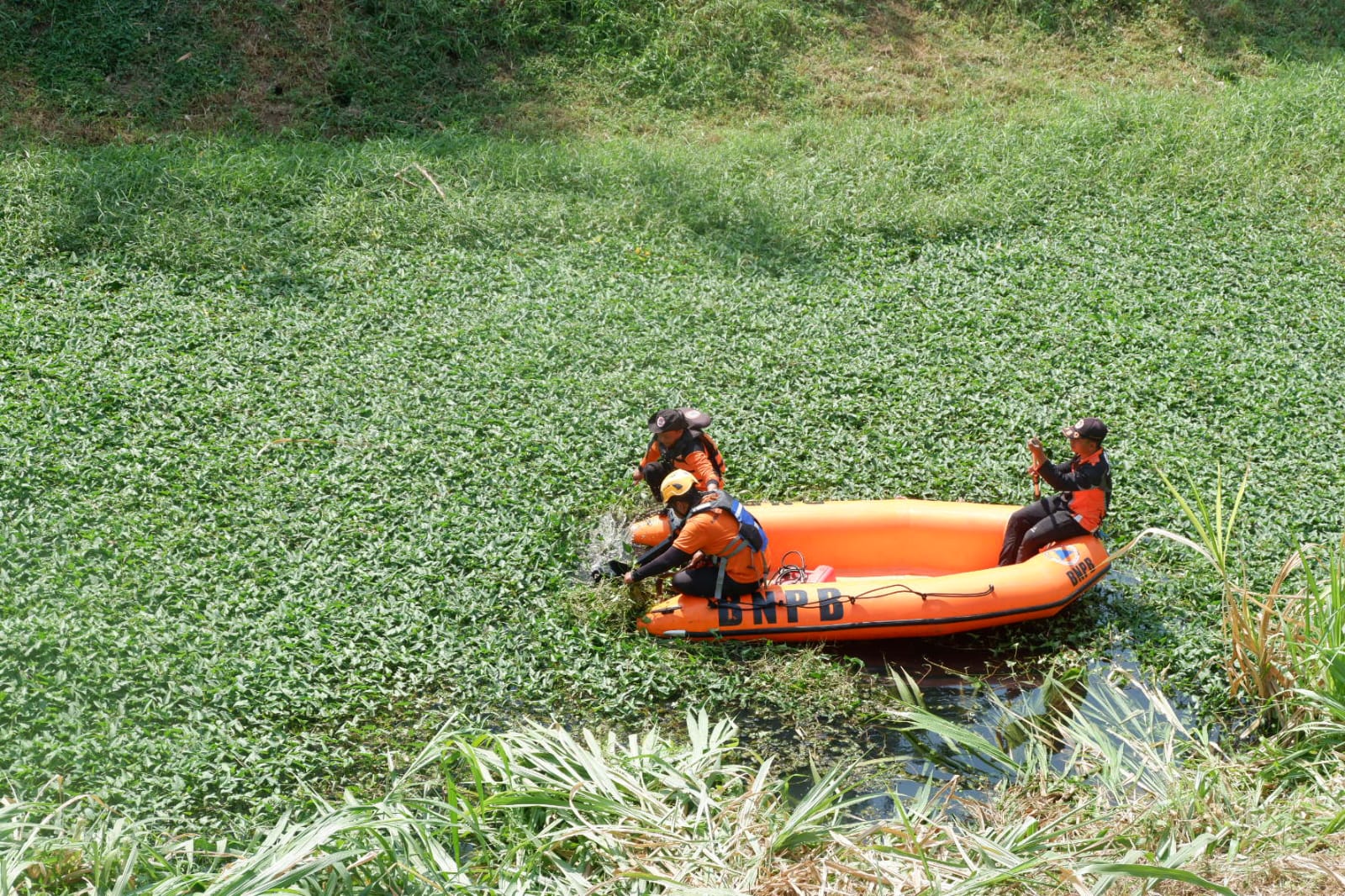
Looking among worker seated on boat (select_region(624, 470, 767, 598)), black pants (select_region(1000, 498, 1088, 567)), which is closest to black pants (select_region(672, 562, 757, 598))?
worker seated on boat (select_region(624, 470, 767, 598))

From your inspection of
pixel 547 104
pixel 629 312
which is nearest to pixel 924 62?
pixel 547 104

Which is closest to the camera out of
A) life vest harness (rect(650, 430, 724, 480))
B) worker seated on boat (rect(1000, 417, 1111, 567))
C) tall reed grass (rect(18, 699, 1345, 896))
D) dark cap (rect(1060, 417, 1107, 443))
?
tall reed grass (rect(18, 699, 1345, 896))

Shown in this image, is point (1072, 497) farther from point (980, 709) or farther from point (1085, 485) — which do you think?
point (980, 709)

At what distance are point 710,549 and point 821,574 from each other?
76 centimetres

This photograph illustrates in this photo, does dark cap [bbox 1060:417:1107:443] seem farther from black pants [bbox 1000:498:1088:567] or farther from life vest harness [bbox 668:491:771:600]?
life vest harness [bbox 668:491:771:600]

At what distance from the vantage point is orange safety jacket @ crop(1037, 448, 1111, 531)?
6.15m

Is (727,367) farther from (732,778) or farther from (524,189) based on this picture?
(732,778)

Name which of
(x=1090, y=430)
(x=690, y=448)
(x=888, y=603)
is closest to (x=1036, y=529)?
(x=1090, y=430)

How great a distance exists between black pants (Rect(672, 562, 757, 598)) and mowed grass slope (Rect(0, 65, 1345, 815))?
0.33 metres

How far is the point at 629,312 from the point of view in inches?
334

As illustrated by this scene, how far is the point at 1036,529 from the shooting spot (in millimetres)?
6215

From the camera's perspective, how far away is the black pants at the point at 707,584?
19.6 feet

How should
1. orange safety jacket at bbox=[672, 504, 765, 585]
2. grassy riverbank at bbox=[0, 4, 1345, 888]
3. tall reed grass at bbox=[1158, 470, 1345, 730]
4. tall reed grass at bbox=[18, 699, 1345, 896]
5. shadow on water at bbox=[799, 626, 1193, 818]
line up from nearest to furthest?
→ tall reed grass at bbox=[18, 699, 1345, 896], tall reed grass at bbox=[1158, 470, 1345, 730], shadow on water at bbox=[799, 626, 1193, 818], grassy riverbank at bbox=[0, 4, 1345, 888], orange safety jacket at bbox=[672, 504, 765, 585]

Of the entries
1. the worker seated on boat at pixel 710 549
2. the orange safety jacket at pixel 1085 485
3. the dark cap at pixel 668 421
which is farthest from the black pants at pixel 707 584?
the orange safety jacket at pixel 1085 485
